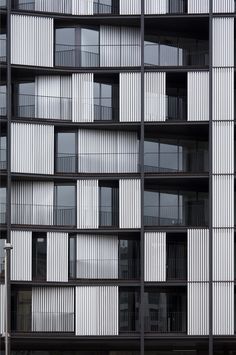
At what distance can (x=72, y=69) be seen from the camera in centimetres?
5128

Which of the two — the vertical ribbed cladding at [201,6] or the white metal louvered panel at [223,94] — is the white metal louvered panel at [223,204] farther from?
the vertical ribbed cladding at [201,6]

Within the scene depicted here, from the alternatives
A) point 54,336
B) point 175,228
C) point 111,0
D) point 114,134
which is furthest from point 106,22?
point 54,336

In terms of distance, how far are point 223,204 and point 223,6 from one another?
9877mm

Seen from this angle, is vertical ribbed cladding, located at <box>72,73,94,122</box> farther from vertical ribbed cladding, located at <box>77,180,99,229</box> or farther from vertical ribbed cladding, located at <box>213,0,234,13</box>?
vertical ribbed cladding, located at <box>213,0,234,13</box>

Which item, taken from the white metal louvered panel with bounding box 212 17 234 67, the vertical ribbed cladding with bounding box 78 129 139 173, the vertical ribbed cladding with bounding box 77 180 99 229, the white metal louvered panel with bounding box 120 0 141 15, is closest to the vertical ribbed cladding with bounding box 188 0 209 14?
the white metal louvered panel with bounding box 212 17 234 67

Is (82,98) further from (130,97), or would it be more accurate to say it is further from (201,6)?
(201,6)

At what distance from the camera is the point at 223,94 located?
50.2 meters

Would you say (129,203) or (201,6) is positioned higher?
(201,6)

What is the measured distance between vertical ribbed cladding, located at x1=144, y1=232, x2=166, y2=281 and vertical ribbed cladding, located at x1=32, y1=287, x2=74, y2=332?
3.89 metres

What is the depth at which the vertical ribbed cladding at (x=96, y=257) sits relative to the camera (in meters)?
49.8

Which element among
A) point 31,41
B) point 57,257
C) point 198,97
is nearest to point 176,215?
point 198,97

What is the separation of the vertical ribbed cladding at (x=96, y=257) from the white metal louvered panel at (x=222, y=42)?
10222mm

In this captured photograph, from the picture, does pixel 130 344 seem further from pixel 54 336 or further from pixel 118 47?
pixel 118 47

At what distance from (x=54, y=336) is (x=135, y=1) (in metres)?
17.2
